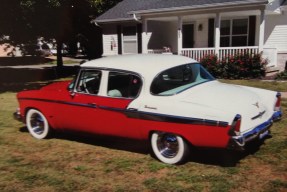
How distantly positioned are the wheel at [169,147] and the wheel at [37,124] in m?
2.52

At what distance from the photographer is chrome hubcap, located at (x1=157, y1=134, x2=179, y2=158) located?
5258 mm

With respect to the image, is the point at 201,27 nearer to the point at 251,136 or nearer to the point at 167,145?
the point at 167,145

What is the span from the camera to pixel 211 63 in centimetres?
A: 1638

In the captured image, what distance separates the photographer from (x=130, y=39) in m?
22.1

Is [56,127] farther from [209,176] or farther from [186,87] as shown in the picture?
[209,176]

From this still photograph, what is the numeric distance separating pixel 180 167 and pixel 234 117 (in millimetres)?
1202

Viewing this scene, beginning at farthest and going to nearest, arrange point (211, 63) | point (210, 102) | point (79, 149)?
point (211, 63)
point (79, 149)
point (210, 102)

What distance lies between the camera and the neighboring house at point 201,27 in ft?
54.1

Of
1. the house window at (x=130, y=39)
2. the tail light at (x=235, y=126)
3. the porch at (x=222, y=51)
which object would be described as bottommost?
the tail light at (x=235, y=126)

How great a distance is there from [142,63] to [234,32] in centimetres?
1489

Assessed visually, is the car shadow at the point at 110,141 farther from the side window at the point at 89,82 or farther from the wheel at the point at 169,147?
the side window at the point at 89,82

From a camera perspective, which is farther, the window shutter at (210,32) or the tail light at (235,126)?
the window shutter at (210,32)

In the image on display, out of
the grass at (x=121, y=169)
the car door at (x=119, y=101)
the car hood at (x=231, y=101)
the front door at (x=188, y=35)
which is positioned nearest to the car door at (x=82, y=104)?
the car door at (x=119, y=101)

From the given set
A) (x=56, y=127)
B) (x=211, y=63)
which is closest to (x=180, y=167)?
(x=56, y=127)
